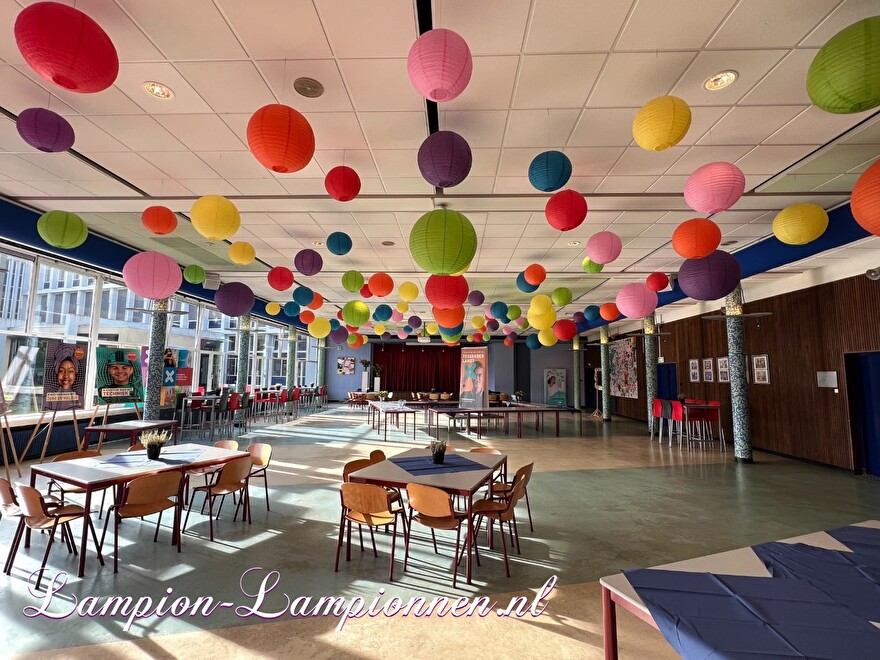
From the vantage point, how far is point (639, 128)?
2.84m

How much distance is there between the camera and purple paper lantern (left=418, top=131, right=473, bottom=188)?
2.95m

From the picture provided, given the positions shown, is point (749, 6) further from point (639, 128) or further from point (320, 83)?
point (320, 83)

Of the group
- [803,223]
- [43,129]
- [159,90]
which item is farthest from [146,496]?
[803,223]

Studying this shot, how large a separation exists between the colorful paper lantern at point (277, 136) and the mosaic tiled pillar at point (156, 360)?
8.12 meters

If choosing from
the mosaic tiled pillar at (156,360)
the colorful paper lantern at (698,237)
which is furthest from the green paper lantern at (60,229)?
the colorful paper lantern at (698,237)

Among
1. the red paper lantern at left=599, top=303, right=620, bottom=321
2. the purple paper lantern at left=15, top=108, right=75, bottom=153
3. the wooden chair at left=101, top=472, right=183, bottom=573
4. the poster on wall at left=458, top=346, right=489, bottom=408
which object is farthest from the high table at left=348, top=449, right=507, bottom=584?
the poster on wall at left=458, top=346, right=489, bottom=408

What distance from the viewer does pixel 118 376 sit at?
29.6 ft

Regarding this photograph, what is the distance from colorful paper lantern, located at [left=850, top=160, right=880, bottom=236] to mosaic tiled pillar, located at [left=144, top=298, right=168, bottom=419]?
1078 centimetres

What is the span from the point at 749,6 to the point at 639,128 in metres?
0.91

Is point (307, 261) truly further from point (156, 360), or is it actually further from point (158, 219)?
point (156, 360)

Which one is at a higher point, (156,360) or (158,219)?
(158,219)

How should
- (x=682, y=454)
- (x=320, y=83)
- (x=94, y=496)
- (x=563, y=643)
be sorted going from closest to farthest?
(x=563, y=643) < (x=320, y=83) < (x=94, y=496) < (x=682, y=454)

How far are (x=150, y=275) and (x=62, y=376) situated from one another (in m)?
4.92

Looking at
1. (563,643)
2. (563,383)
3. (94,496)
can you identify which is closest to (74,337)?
(94,496)
